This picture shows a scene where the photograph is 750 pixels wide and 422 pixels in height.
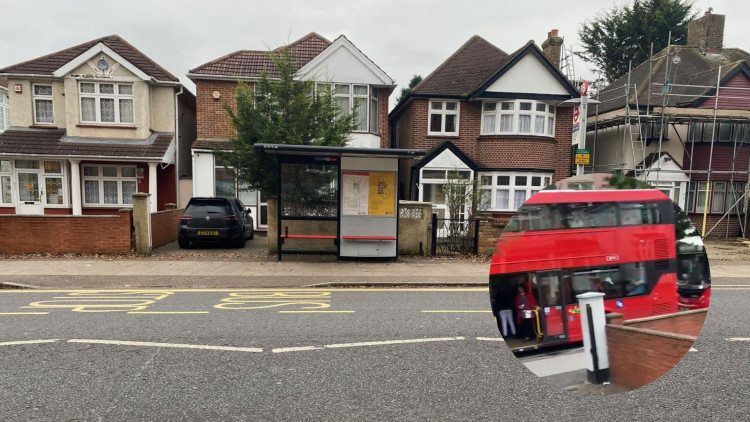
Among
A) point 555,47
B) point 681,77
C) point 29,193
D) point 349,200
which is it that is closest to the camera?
point 349,200

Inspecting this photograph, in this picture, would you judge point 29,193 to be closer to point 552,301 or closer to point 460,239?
point 460,239

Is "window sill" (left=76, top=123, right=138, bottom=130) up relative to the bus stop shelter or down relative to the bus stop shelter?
up

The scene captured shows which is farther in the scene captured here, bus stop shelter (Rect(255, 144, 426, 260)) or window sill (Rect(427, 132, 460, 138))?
window sill (Rect(427, 132, 460, 138))

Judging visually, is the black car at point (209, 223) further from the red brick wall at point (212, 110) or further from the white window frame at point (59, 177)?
the white window frame at point (59, 177)

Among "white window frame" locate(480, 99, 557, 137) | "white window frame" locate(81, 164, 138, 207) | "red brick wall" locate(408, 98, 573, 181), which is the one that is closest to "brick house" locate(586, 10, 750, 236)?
"red brick wall" locate(408, 98, 573, 181)

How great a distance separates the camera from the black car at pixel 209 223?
12.3 m

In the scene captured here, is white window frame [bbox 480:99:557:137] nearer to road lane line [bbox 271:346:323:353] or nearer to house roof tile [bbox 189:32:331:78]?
house roof tile [bbox 189:32:331:78]

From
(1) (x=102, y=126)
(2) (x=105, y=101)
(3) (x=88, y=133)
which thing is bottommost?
(3) (x=88, y=133)

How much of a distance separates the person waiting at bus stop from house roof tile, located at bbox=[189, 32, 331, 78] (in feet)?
55.0

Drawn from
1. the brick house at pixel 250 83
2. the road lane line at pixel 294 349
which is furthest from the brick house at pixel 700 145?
the road lane line at pixel 294 349

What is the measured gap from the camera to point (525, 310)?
2.91ft

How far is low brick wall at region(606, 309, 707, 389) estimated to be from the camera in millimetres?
877

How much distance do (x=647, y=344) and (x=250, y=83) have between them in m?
17.5

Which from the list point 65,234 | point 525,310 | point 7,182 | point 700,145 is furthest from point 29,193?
point 700,145
